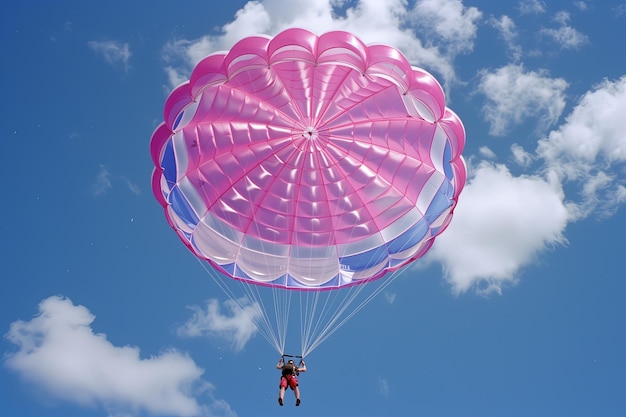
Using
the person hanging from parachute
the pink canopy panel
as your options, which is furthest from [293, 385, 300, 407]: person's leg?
the pink canopy panel

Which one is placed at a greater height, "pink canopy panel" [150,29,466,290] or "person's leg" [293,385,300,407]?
"pink canopy panel" [150,29,466,290]

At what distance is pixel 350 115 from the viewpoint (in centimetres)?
1547

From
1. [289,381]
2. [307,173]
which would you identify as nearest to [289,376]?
[289,381]

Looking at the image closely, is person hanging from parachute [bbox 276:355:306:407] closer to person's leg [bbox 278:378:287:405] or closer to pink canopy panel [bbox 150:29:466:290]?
person's leg [bbox 278:378:287:405]

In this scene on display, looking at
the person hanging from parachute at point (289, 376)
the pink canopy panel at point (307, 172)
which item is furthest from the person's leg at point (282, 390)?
the pink canopy panel at point (307, 172)

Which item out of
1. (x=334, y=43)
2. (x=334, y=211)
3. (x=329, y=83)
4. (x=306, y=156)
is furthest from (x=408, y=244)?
(x=334, y=43)

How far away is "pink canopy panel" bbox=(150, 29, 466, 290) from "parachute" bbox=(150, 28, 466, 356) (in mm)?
24

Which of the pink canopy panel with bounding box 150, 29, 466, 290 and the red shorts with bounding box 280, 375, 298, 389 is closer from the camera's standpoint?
the red shorts with bounding box 280, 375, 298, 389

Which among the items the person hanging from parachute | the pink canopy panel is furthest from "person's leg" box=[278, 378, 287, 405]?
the pink canopy panel

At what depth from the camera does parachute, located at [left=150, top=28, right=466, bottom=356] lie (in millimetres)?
14805

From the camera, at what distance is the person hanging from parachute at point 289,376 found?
46.2ft

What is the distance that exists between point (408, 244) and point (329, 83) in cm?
416

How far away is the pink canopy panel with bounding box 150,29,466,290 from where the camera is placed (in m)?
14.8

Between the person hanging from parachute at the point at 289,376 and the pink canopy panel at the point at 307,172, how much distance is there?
245cm
